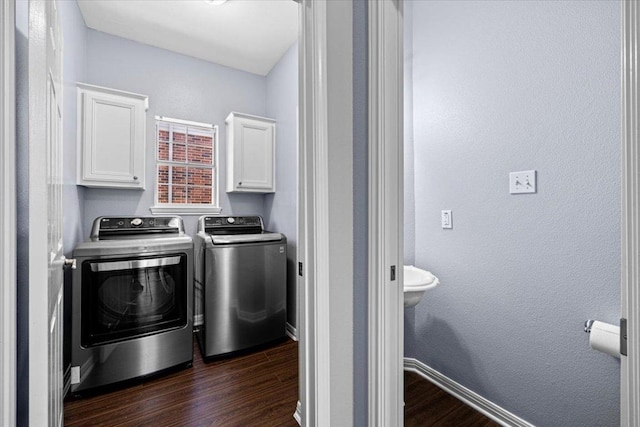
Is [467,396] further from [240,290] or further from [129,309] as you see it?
[129,309]

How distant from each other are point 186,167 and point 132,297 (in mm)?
1549

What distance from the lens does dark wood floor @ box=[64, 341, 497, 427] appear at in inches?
63.9

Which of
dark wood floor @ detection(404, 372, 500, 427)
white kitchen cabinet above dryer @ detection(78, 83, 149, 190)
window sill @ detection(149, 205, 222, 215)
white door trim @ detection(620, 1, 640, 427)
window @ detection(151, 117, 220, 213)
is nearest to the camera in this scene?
white door trim @ detection(620, 1, 640, 427)

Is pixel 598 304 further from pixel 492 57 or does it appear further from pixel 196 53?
pixel 196 53

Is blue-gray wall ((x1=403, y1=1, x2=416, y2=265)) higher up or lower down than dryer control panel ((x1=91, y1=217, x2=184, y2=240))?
higher up

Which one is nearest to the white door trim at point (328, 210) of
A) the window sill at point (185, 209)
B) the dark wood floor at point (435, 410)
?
the dark wood floor at point (435, 410)

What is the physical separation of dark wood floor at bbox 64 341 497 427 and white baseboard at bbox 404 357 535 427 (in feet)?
0.12

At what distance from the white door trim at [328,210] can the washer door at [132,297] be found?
1.51m

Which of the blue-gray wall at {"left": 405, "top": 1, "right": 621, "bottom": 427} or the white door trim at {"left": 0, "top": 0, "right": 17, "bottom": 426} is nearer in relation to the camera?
the white door trim at {"left": 0, "top": 0, "right": 17, "bottom": 426}

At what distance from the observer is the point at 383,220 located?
1005 mm

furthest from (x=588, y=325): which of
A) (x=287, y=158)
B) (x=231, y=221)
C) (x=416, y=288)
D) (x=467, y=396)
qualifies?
(x=231, y=221)

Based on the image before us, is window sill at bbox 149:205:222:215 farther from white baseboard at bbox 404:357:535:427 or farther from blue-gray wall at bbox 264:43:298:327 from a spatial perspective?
white baseboard at bbox 404:357:535:427

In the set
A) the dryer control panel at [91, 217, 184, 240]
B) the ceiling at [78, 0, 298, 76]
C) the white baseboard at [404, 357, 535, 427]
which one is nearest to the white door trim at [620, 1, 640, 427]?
the white baseboard at [404, 357, 535, 427]

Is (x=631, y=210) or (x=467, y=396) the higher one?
(x=631, y=210)
